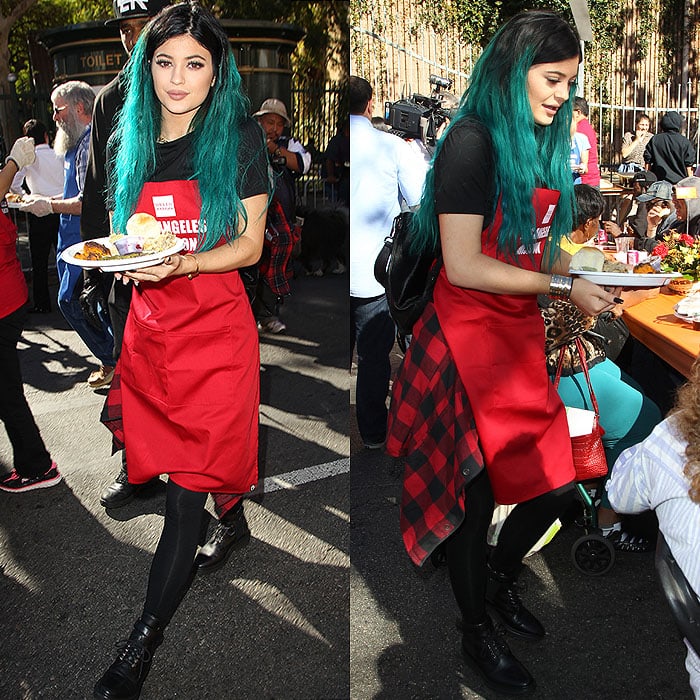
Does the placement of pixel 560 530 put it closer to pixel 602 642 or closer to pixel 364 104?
pixel 602 642

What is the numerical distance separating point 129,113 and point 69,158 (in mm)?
2120

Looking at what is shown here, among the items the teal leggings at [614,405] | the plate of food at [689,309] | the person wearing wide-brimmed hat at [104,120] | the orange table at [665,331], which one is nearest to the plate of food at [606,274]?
the orange table at [665,331]

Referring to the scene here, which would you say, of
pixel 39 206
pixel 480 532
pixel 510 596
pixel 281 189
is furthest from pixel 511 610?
pixel 281 189

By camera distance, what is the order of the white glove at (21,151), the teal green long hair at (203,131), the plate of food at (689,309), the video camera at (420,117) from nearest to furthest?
the teal green long hair at (203,131) → the plate of food at (689,309) → the white glove at (21,151) → the video camera at (420,117)

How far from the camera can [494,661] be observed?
83.2 inches

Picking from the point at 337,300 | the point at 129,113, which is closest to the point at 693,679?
the point at 129,113

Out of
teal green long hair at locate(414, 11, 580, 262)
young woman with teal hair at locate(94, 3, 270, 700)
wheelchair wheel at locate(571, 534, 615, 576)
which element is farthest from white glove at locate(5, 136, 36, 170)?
wheelchair wheel at locate(571, 534, 615, 576)

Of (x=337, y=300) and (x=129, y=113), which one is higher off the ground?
(x=129, y=113)

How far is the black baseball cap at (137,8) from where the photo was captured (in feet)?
7.69

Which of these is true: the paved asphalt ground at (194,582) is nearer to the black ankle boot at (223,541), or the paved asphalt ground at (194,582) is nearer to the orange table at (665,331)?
the black ankle boot at (223,541)

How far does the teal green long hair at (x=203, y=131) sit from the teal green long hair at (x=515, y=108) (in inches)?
21.0

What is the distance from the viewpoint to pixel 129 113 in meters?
2.09

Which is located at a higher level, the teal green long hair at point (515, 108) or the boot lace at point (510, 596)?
the teal green long hair at point (515, 108)

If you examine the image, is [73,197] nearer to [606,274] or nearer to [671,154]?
[606,274]
